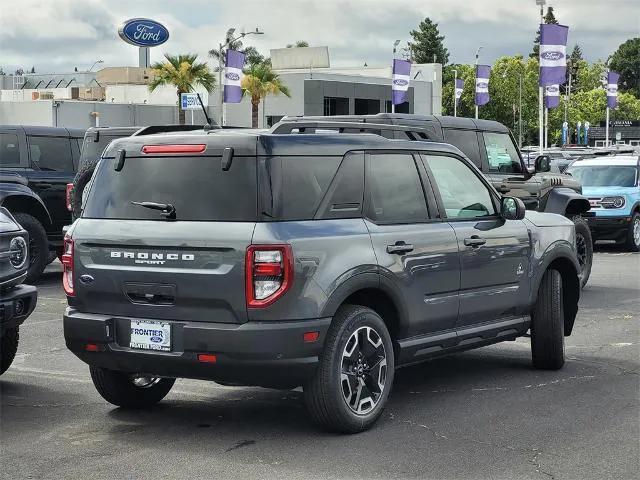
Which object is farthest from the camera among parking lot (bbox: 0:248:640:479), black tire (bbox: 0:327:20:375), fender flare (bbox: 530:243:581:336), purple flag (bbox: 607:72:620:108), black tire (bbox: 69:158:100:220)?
purple flag (bbox: 607:72:620:108)

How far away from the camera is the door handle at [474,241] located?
7734 mm

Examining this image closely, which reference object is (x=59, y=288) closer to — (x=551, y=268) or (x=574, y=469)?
(x=551, y=268)

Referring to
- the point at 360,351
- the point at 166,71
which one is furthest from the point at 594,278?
the point at 166,71

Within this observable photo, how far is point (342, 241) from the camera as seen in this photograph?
6.61m

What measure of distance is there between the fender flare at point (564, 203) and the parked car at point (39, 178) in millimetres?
6785

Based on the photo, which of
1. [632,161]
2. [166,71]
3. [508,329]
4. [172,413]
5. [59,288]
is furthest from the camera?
[166,71]

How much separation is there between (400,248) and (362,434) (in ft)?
3.98

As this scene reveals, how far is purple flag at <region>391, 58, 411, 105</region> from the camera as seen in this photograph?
155 ft

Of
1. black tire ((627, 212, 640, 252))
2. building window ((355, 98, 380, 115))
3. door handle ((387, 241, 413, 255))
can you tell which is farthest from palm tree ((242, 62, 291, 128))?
door handle ((387, 241, 413, 255))

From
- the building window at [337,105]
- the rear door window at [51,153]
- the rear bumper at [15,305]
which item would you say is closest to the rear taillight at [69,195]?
the rear door window at [51,153]

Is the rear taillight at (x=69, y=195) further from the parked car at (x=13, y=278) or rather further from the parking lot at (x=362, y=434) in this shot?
the parked car at (x=13, y=278)

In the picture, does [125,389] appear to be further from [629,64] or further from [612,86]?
[629,64]

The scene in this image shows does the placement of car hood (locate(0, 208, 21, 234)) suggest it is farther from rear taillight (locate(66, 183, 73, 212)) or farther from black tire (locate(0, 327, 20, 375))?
rear taillight (locate(66, 183, 73, 212))

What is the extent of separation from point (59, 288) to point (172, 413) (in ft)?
26.3
